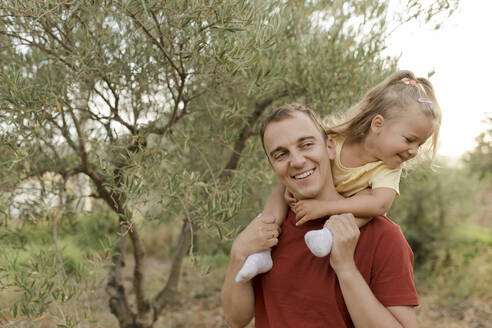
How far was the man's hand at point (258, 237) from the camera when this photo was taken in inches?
76.7

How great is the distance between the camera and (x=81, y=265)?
235 centimetres

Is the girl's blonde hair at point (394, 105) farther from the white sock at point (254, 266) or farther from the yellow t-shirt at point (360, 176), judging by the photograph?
the white sock at point (254, 266)

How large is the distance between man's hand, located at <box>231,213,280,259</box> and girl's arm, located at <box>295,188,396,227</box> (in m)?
0.14

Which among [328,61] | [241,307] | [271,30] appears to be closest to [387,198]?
[241,307]

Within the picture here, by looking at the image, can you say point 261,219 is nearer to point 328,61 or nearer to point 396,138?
point 396,138

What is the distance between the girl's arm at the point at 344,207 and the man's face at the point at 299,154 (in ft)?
0.28

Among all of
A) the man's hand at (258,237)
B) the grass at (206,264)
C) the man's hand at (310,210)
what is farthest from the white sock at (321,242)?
the grass at (206,264)

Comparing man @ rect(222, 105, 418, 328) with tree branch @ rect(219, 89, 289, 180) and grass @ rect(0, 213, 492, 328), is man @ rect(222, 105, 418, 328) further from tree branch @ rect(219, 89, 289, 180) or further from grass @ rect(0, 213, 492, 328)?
grass @ rect(0, 213, 492, 328)

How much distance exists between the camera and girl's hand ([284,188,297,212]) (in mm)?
2092

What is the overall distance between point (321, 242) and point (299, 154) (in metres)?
0.44

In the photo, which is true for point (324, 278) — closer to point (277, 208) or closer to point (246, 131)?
point (277, 208)

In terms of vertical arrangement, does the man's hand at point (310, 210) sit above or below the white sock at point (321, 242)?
above

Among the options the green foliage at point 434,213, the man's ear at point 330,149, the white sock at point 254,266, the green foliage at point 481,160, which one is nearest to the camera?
the white sock at point 254,266

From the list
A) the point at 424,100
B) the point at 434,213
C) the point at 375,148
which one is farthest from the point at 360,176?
the point at 434,213
